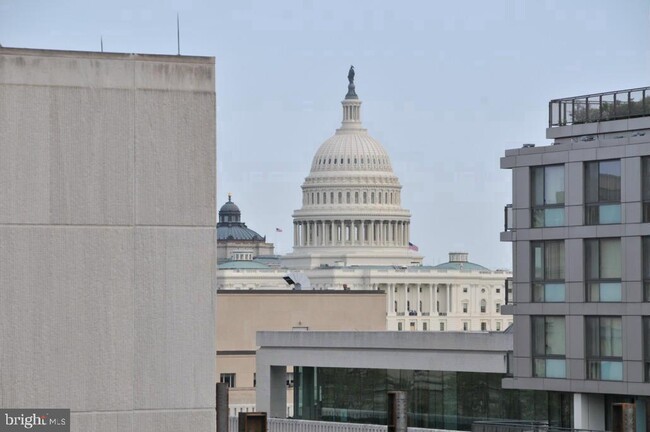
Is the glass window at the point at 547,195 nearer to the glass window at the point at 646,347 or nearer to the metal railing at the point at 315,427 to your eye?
the glass window at the point at 646,347

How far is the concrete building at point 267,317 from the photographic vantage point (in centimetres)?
8975

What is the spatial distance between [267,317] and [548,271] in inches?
2032

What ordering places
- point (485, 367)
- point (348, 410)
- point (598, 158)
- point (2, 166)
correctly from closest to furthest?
1. point (2, 166)
2. point (598, 158)
3. point (485, 367)
4. point (348, 410)

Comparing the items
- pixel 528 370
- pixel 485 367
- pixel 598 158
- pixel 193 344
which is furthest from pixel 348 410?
pixel 193 344

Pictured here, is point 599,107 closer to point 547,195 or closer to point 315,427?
point 547,195

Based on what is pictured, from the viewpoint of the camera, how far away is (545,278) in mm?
39812

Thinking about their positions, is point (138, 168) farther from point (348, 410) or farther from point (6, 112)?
point (348, 410)

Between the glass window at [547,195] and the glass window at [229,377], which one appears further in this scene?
the glass window at [229,377]

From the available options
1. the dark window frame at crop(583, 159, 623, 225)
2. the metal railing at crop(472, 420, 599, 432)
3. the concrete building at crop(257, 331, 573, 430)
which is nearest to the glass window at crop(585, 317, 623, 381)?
the metal railing at crop(472, 420, 599, 432)

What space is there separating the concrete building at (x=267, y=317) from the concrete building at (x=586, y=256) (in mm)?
48563

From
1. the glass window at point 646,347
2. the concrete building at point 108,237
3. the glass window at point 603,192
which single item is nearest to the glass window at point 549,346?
the glass window at point 603,192

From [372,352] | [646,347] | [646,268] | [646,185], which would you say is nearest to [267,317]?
[372,352]

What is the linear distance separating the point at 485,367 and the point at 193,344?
107ft

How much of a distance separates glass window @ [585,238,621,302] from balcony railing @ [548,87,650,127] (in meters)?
3.23
